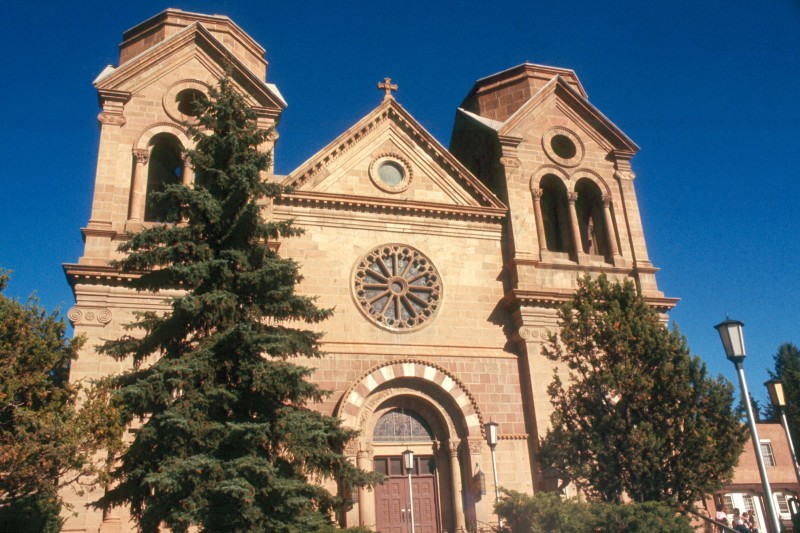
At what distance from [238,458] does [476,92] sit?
21602mm

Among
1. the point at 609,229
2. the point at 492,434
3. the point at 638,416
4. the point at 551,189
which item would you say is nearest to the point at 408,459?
the point at 492,434

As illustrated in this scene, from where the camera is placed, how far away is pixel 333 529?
41.2 ft

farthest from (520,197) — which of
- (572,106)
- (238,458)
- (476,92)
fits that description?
(238,458)

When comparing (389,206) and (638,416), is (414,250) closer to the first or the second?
(389,206)

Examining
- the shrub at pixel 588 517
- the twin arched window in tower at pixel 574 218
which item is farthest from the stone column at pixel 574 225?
the shrub at pixel 588 517

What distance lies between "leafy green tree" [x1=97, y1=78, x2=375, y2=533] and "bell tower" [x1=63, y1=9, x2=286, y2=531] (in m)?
5.29

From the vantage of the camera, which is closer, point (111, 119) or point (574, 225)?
point (111, 119)

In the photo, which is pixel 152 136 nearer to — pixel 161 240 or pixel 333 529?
pixel 161 240

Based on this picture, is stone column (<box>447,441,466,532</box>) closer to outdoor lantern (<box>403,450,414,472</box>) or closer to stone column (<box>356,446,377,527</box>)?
outdoor lantern (<box>403,450,414,472</box>)

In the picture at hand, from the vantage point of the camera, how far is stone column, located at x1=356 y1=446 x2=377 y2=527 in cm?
1910

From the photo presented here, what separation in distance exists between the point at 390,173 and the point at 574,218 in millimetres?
7093

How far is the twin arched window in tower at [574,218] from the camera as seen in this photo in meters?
25.2

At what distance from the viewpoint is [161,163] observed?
83.8 ft

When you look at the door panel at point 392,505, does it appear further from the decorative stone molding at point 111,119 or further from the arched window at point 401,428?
the decorative stone molding at point 111,119
